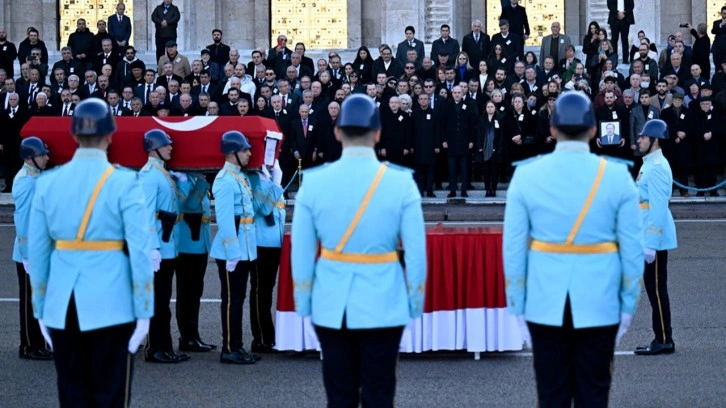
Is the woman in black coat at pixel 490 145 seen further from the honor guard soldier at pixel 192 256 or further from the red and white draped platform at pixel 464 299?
the red and white draped platform at pixel 464 299

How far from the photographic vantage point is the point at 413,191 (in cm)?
746

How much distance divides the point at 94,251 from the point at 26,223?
15.2 ft

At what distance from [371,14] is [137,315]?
28.8m

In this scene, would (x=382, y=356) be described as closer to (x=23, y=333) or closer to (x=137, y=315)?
(x=137, y=315)

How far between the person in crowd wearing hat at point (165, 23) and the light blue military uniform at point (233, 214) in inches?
722

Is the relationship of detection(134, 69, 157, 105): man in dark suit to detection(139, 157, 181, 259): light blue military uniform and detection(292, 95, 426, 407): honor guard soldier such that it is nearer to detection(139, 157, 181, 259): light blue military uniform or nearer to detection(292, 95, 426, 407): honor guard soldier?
detection(139, 157, 181, 259): light blue military uniform

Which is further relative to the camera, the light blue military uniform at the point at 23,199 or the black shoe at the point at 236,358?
the black shoe at the point at 236,358

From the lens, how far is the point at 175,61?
27.9m

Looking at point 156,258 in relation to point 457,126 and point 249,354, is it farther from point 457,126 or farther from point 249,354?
point 457,126

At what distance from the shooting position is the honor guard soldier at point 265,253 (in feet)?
41.0

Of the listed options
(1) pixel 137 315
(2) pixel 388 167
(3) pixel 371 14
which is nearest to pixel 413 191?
(2) pixel 388 167

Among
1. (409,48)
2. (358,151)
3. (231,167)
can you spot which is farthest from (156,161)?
(409,48)

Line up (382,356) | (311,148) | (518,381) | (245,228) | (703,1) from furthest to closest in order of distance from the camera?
(703,1), (311,148), (245,228), (518,381), (382,356)

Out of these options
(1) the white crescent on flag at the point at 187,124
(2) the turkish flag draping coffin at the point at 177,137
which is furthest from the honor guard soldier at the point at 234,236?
(1) the white crescent on flag at the point at 187,124
